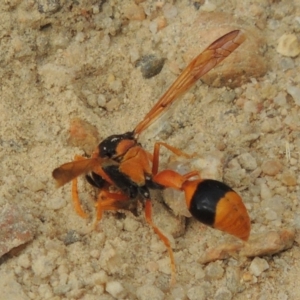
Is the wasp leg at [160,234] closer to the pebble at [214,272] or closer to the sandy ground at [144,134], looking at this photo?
the sandy ground at [144,134]

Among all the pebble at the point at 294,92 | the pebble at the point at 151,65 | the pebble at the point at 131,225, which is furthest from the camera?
the pebble at the point at 151,65

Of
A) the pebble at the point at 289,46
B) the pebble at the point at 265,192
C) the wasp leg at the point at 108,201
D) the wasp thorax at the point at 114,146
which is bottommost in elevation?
the pebble at the point at 265,192

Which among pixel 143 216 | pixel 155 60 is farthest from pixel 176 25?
pixel 143 216

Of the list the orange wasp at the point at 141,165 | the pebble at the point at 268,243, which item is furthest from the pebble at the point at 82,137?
the pebble at the point at 268,243

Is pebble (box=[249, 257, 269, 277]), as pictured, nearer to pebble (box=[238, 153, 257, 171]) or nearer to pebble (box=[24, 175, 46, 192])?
pebble (box=[238, 153, 257, 171])

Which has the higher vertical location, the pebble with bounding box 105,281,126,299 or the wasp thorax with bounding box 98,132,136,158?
the wasp thorax with bounding box 98,132,136,158

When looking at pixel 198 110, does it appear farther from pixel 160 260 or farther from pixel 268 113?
pixel 160 260

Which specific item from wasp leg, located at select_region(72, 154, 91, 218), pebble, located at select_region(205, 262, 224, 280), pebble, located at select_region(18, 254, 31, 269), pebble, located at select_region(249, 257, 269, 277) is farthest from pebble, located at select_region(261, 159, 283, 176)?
pebble, located at select_region(18, 254, 31, 269)
